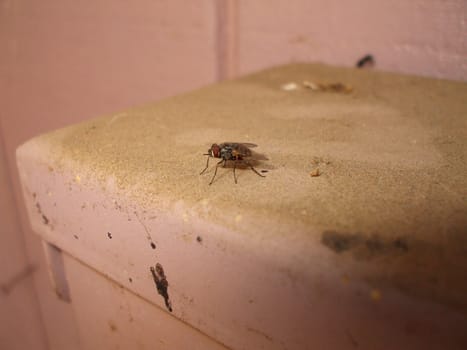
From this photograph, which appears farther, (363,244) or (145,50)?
(145,50)

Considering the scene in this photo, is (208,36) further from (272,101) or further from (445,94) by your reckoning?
(445,94)

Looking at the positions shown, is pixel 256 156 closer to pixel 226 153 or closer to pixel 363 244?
pixel 226 153

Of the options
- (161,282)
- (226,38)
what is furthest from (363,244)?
(226,38)

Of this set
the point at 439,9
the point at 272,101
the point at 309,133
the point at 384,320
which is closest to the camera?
the point at 384,320

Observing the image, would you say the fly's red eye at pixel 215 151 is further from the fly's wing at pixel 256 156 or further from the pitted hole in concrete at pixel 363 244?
the pitted hole in concrete at pixel 363 244

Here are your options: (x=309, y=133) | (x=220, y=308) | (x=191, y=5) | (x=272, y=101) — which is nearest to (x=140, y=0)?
(x=191, y=5)

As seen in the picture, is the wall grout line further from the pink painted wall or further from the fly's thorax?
the fly's thorax

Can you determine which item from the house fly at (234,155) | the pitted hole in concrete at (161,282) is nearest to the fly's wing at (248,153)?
the house fly at (234,155)
